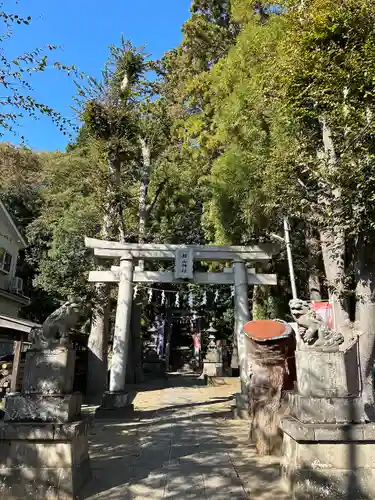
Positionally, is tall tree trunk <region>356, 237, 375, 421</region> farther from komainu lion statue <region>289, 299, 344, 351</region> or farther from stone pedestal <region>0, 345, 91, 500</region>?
stone pedestal <region>0, 345, 91, 500</region>

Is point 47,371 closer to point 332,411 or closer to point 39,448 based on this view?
point 39,448

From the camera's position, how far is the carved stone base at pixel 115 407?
9055 mm

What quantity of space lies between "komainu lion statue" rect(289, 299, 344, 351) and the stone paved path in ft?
5.24

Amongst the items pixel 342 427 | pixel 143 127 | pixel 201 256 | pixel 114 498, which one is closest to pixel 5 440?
pixel 114 498

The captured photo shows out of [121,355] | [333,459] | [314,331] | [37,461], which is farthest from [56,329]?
[121,355]

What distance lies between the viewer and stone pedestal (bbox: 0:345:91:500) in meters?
3.85

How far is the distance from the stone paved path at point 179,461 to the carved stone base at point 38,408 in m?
0.91

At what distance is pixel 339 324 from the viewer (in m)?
6.80

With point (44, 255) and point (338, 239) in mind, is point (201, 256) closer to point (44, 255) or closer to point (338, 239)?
point (338, 239)

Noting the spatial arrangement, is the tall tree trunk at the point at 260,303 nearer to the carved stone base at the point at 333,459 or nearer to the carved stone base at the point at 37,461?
the carved stone base at the point at 333,459

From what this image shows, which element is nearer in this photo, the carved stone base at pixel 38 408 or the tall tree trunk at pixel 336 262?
the carved stone base at pixel 38 408

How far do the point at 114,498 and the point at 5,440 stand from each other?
127 cm

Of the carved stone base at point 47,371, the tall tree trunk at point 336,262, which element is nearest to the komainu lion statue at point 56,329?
the carved stone base at point 47,371

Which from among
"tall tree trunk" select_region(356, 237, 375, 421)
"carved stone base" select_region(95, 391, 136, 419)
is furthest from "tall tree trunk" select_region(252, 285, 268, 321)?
"tall tree trunk" select_region(356, 237, 375, 421)
